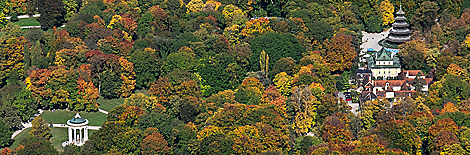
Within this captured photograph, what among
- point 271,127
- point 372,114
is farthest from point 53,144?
point 372,114

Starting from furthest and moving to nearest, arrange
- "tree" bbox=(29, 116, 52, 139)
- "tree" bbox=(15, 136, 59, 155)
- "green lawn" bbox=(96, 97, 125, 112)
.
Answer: "green lawn" bbox=(96, 97, 125, 112), "tree" bbox=(29, 116, 52, 139), "tree" bbox=(15, 136, 59, 155)

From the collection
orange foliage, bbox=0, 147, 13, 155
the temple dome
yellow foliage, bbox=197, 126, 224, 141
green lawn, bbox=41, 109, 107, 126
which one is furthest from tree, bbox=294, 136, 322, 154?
orange foliage, bbox=0, 147, 13, 155

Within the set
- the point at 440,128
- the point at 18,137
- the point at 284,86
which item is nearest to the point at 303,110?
the point at 284,86

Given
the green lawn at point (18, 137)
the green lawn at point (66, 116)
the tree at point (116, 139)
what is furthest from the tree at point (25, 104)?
the tree at point (116, 139)

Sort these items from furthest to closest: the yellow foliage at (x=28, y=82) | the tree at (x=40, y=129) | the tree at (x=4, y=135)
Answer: the yellow foliage at (x=28, y=82) < the tree at (x=4, y=135) < the tree at (x=40, y=129)

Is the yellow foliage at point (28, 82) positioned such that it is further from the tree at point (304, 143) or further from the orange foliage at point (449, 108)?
the orange foliage at point (449, 108)

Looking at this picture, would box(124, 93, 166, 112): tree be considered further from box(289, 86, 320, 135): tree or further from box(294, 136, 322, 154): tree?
box(294, 136, 322, 154): tree
